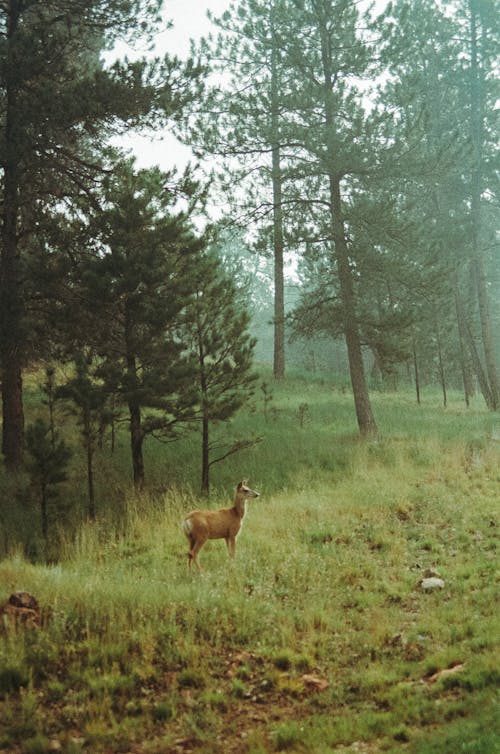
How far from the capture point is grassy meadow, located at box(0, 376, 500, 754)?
5234 millimetres

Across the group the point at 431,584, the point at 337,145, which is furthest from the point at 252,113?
the point at 431,584

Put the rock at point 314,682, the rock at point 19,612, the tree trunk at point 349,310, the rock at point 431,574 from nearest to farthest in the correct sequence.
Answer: the rock at point 314,682 → the rock at point 19,612 → the rock at point 431,574 → the tree trunk at point 349,310

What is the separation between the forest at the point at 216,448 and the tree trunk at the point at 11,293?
0.20 feet

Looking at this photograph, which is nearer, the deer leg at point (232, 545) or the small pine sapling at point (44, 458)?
the deer leg at point (232, 545)

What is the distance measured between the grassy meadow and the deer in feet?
0.95

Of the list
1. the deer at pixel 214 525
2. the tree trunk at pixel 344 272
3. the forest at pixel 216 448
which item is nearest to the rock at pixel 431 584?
the forest at pixel 216 448

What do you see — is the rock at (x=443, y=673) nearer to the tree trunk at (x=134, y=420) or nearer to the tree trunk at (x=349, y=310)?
the tree trunk at (x=134, y=420)

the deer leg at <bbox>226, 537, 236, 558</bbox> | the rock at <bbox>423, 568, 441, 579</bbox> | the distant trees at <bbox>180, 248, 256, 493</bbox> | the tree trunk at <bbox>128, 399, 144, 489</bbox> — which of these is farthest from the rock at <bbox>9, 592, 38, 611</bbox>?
the distant trees at <bbox>180, 248, 256, 493</bbox>

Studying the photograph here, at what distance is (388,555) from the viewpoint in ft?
30.0

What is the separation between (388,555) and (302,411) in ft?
29.4

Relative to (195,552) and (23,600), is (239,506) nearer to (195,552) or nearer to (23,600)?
(195,552)

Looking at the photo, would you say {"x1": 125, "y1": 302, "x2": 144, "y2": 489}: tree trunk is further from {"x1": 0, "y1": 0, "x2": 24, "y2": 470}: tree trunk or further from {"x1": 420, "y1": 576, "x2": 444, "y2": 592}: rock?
{"x1": 420, "y1": 576, "x2": 444, "y2": 592}: rock

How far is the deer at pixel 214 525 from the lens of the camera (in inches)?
326

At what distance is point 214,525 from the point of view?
8.45 meters
